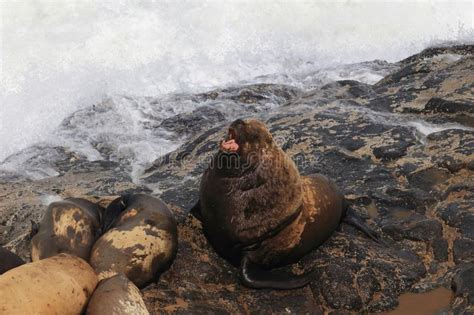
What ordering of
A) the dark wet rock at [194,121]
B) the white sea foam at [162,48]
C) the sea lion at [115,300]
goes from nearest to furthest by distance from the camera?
the sea lion at [115,300]
the dark wet rock at [194,121]
the white sea foam at [162,48]

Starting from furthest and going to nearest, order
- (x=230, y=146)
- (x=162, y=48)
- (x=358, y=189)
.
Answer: (x=162, y=48) → (x=358, y=189) → (x=230, y=146)

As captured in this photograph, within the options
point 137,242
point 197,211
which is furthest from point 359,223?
point 137,242

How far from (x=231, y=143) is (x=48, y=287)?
6.26 feet

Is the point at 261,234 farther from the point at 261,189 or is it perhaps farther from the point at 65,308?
the point at 65,308

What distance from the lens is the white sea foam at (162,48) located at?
448 inches

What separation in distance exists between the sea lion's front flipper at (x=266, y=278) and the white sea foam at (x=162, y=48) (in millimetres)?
4619

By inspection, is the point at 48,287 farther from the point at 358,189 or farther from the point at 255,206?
the point at 358,189

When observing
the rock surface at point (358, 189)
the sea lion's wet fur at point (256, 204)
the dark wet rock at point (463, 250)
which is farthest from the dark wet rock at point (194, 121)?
the dark wet rock at point (463, 250)

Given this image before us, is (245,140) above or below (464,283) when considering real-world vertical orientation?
above

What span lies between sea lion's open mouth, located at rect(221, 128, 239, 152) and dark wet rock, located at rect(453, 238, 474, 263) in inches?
77.2

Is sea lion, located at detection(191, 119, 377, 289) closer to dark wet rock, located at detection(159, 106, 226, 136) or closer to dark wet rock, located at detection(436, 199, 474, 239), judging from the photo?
dark wet rock, located at detection(436, 199, 474, 239)

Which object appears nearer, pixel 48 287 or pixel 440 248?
pixel 48 287

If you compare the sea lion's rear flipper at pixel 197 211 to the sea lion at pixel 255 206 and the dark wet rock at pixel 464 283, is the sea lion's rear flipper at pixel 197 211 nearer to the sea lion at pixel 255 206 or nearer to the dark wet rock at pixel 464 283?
the sea lion at pixel 255 206

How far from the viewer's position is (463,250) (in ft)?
15.0
